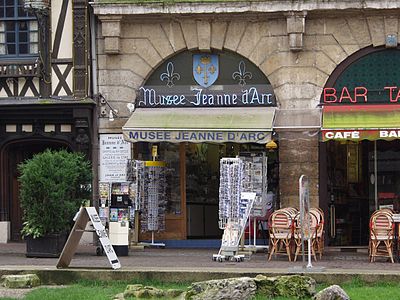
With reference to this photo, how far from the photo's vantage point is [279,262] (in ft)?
55.5

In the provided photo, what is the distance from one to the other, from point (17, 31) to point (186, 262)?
7226 mm

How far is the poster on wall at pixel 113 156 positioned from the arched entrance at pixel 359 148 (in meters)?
4.09

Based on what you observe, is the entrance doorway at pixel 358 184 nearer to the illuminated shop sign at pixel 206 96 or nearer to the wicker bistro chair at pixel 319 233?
the illuminated shop sign at pixel 206 96

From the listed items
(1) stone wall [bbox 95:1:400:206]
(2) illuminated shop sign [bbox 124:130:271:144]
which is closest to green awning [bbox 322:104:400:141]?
(1) stone wall [bbox 95:1:400:206]

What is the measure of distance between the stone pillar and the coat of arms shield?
1981 mm

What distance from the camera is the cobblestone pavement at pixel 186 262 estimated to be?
15.2 metres

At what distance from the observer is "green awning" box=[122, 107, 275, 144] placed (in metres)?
18.9

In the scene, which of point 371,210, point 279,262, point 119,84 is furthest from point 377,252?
point 119,84

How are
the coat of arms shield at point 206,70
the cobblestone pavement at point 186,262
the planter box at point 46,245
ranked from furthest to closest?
the coat of arms shield at point 206,70 < the planter box at point 46,245 < the cobblestone pavement at point 186,262

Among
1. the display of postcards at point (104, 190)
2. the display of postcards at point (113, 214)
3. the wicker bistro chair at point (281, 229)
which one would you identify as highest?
the display of postcards at point (104, 190)

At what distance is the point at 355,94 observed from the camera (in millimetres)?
19828

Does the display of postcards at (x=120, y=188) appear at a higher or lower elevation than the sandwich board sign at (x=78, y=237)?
higher

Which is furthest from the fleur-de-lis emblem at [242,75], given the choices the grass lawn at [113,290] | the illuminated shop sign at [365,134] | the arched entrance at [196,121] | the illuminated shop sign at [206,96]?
the grass lawn at [113,290]

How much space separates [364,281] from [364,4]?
23.8ft
